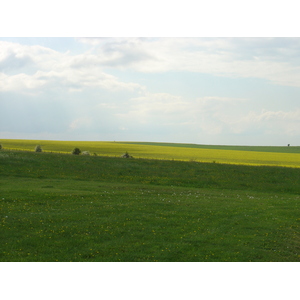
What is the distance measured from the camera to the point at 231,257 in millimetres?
15320

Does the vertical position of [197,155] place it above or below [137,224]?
above

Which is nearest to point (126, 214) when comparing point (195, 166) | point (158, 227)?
point (158, 227)

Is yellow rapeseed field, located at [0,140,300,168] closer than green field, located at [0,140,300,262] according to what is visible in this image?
No

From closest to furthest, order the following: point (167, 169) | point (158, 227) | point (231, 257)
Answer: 1. point (231, 257)
2. point (158, 227)
3. point (167, 169)

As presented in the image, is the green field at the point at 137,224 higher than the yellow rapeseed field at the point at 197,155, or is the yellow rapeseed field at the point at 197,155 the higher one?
the yellow rapeseed field at the point at 197,155

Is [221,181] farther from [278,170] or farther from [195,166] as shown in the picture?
[278,170]

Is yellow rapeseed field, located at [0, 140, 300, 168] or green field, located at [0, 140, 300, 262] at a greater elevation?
yellow rapeseed field, located at [0, 140, 300, 168]

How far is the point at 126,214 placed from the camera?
74.4 ft

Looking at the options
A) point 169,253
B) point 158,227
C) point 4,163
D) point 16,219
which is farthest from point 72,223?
point 4,163

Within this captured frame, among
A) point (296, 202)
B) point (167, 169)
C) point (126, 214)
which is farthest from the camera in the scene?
point (167, 169)

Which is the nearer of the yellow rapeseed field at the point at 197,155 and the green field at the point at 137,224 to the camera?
the green field at the point at 137,224

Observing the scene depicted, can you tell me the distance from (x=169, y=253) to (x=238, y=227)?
6.65 m

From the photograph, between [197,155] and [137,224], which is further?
[197,155]

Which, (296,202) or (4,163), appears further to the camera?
(4,163)
